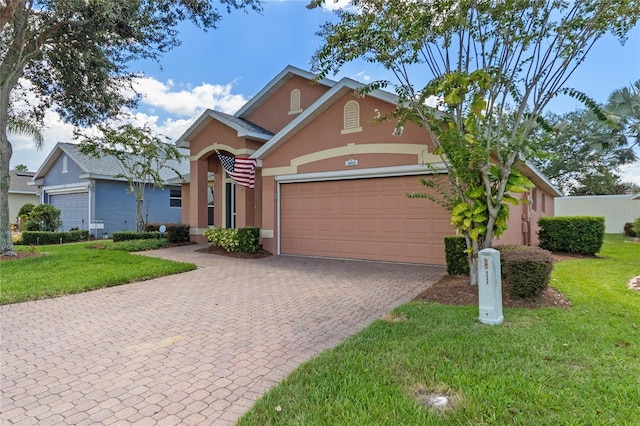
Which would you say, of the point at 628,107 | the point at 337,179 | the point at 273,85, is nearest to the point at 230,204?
the point at 273,85

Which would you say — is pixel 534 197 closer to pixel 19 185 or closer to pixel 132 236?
pixel 132 236

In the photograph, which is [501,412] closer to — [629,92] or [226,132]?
[226,132]

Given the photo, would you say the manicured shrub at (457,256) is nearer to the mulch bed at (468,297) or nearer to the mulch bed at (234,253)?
the mulch bed at (468,297)

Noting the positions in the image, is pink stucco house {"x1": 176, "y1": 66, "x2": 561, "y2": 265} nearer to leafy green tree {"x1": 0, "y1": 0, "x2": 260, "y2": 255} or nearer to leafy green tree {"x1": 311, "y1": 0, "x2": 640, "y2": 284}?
leafy green tree {"x1": 311, "y1": 0, "x2": 640, "y2": 284}

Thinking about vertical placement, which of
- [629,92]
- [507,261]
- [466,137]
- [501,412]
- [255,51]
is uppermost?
[629,92]

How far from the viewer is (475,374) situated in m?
3.36

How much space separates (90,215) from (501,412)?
22301mm

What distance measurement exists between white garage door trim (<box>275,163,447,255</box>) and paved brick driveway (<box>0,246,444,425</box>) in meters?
3.00

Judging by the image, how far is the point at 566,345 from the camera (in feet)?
13.1

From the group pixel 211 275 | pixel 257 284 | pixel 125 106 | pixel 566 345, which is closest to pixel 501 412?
pixel 566 345

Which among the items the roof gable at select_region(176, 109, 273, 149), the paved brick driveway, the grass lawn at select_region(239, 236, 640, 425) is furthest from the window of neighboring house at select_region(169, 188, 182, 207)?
the grass lawn at select_region(239, 236, 640, 425)

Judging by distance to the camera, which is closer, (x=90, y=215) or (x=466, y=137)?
(x=466, y=137)

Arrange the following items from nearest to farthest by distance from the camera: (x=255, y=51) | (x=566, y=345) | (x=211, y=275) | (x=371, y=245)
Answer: (x=566, y=345)
(x=211, y=275)
(x=371, y=245)
(x=255, y=51)

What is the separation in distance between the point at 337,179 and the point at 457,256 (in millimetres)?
4720
